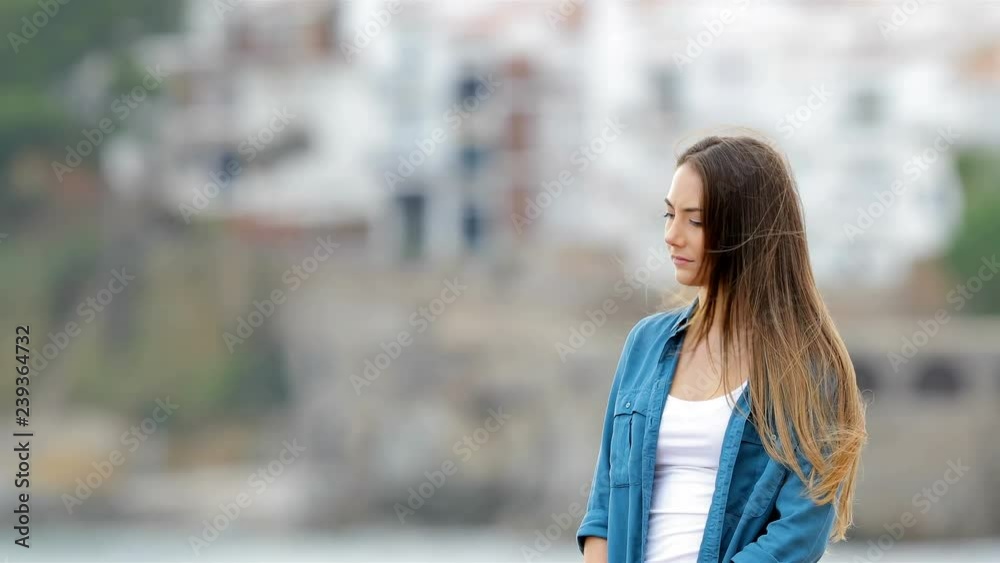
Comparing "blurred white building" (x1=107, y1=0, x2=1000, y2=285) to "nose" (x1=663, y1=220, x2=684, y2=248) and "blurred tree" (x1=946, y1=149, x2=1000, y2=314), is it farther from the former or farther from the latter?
"nose" (x1=663, y1=220, x2=684, y2=248)

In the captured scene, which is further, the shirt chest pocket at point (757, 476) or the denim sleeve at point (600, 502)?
the denim sleeve at point (600, 502)

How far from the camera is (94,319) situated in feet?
102

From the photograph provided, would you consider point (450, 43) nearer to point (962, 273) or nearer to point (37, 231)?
point (37, 231)

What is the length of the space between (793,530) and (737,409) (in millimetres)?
214

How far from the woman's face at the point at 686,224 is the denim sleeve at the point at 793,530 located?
37 centimetres

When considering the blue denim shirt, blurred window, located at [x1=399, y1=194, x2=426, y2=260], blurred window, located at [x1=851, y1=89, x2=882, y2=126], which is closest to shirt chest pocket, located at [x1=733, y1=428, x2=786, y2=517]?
the blue denim shirt

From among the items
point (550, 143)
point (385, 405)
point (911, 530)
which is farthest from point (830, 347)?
point (550, 143)

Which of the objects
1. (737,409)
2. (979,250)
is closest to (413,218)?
(979,250)

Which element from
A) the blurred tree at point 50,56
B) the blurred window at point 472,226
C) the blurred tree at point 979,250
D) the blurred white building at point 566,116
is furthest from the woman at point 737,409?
the blurred tree at point 50,56

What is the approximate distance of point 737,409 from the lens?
2.23 m

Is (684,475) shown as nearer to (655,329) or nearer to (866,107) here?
(655,329)

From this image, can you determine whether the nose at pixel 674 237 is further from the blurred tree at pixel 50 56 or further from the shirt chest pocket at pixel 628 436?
the blurred tree at pixel 50 56

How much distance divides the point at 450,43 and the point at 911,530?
15.5 m

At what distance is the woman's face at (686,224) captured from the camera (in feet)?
7.48
